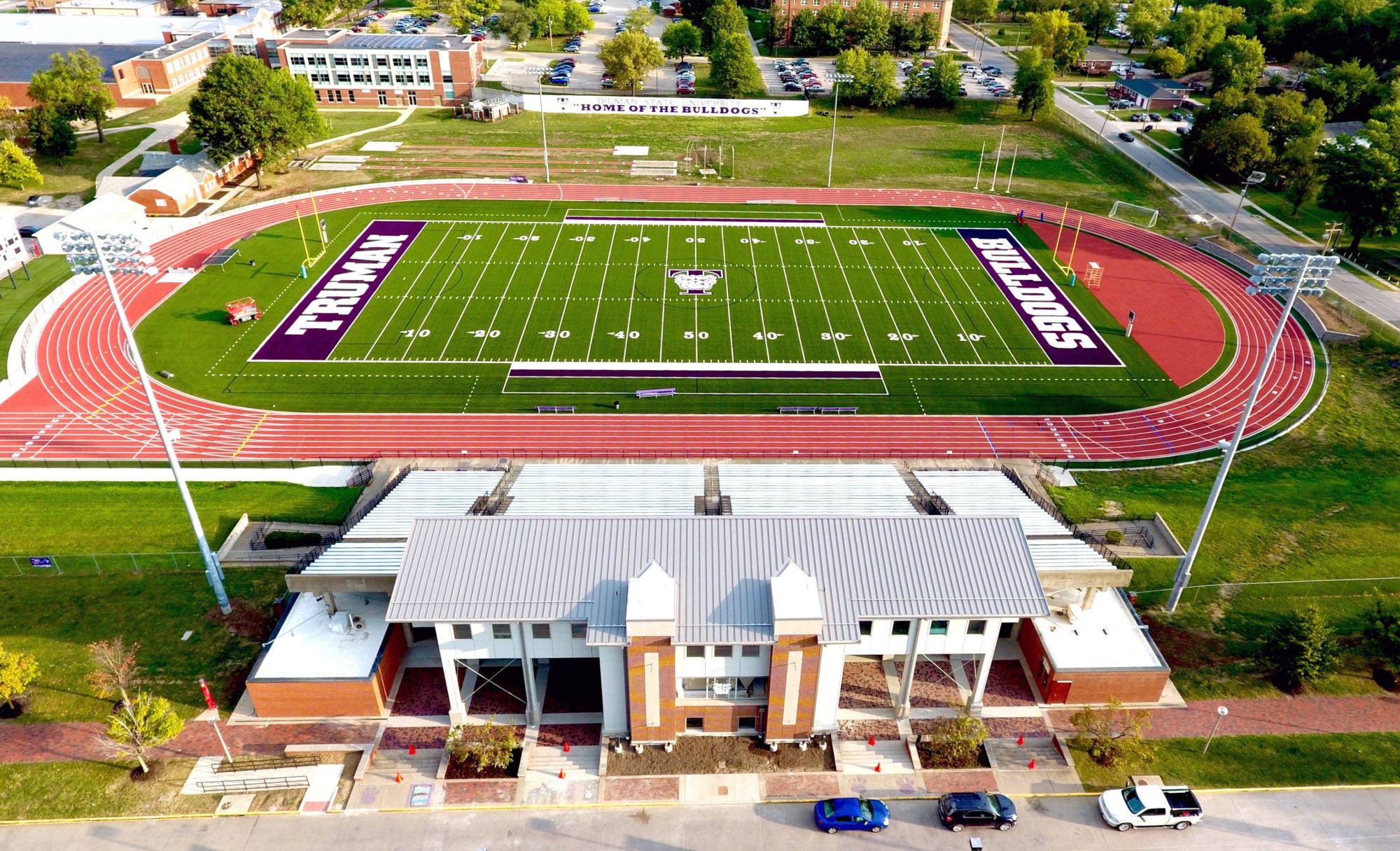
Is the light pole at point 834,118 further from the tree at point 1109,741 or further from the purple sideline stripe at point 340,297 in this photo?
the tree at point 1109,741

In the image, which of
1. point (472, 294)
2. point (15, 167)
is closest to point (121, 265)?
point (472, 294)

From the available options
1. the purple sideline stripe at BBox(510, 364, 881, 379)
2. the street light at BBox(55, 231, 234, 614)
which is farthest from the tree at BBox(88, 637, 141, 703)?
the purple sideline stripe at BBox(510, 364, 881, 379)

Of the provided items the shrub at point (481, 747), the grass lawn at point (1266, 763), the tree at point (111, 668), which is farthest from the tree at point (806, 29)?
the shrub at point (481, 747)

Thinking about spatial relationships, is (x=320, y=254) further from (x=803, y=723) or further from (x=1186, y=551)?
(x=1186, y=551)

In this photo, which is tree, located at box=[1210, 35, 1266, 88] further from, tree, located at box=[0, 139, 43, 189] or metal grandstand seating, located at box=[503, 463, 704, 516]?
tree, located at box=[0, 139, 43, 189]

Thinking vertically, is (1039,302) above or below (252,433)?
above

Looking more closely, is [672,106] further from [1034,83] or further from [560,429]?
[560,429]
